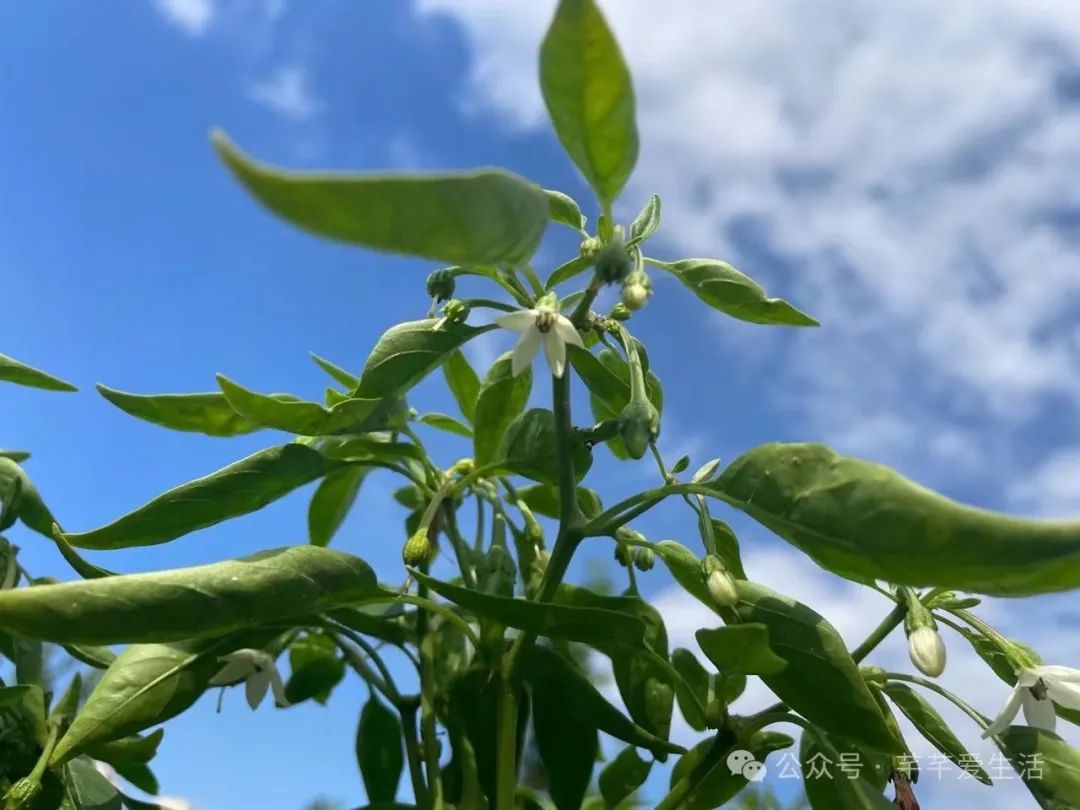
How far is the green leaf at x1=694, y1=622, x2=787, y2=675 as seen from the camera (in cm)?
67

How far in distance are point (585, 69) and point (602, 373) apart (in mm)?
303

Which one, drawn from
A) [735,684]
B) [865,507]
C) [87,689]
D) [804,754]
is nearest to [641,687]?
[735,684]

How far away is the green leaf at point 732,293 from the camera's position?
0.85 meters

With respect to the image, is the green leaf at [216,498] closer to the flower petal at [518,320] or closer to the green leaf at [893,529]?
the flower petal at [518,320]

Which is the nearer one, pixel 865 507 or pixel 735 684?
pixel 865 507

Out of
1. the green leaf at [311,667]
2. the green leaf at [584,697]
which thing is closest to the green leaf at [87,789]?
the green leaf at [311,667]

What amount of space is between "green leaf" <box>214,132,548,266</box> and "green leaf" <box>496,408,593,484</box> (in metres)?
0.29

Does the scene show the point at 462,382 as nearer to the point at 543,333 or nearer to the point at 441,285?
the point at 441,285

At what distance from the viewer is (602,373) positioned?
33.6 inches

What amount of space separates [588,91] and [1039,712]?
0.65 metres

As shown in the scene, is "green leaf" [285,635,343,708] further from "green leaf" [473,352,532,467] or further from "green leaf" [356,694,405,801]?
"green leaf" [473,352,532,467]

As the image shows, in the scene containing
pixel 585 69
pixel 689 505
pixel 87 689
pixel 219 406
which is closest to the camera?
pixel 585 69

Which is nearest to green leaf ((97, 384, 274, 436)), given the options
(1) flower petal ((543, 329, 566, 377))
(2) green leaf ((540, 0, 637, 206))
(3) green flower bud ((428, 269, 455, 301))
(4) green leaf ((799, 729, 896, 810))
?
(3) green flower bud ((428, 269, 455, 301))

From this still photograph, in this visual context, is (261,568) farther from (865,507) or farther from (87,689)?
(87,689)
